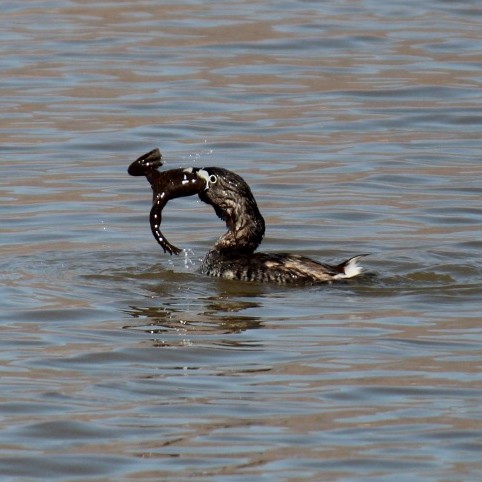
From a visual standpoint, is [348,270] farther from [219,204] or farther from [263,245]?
[263,245]

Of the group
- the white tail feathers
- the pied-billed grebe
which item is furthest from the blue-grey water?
the pied-billed grebe

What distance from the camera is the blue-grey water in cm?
829

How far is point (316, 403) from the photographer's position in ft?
29.0

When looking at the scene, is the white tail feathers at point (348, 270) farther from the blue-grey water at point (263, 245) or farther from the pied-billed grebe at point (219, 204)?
the pied-billed grebe at point (219, 204)

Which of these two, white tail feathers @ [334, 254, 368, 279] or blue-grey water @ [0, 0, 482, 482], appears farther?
white tail feathers @ [334, 254, 368, 279]

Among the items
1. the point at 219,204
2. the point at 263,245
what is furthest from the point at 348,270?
the point at 263,245

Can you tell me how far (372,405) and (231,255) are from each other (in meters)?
4.11

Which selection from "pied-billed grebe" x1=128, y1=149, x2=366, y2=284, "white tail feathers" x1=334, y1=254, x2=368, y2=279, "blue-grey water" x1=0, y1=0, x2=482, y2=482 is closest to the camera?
"blue-grey water" x1=0, y1=0, x2=482, y2=482

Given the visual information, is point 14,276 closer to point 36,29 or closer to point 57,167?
point 57,167

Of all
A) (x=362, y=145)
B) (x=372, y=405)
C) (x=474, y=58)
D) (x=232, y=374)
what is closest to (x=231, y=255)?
(x=232, y=374)

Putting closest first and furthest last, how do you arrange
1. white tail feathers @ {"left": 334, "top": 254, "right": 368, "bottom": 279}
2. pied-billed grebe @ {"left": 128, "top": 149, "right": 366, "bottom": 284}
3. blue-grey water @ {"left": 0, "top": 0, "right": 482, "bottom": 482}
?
blue-grey water @ {"left": 0, "top": 0, "right": 482, "bottom": 482} → white tail feathers @ {"left": 334, "top": 254, "right": 368, "bottom": 279} → pied-billed grebe @ {"left": 128, "top": 149, "right": 366, "bottom": 284}

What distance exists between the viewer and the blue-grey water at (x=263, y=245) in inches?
326

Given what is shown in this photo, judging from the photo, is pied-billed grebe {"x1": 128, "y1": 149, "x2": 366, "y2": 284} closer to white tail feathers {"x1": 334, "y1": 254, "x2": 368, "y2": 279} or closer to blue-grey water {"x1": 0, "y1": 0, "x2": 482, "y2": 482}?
blue-grey water {"x1": 0, "y1": 0, "x2": 482, "y2": 482}

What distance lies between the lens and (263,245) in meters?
14.2
